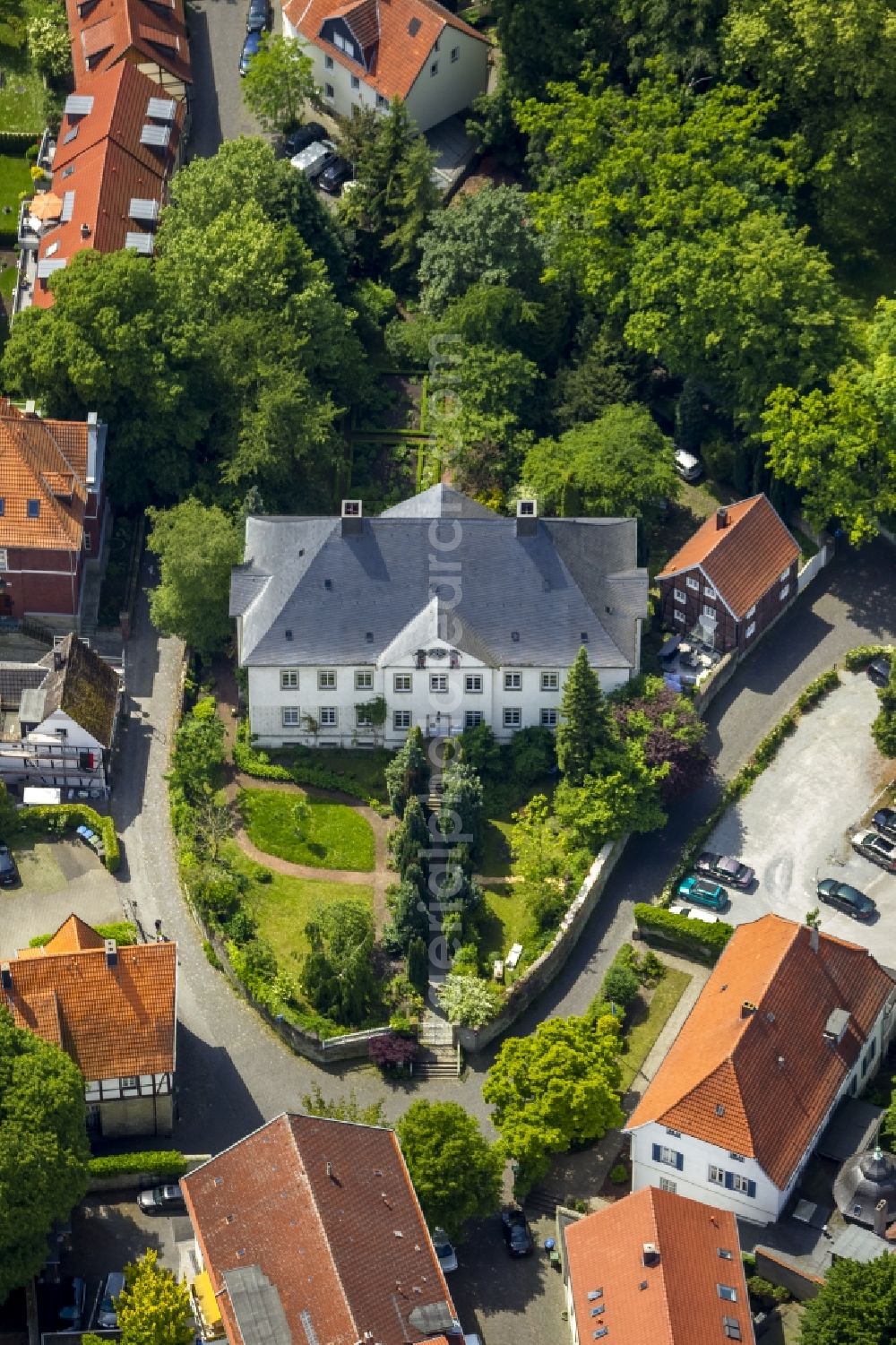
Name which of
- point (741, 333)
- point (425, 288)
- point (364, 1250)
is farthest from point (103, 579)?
point (364, 1250)

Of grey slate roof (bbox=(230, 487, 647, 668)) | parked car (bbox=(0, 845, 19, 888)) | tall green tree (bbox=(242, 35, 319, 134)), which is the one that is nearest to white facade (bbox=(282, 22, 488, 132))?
tall green tree (bbox=(242, 35, 319, 134))

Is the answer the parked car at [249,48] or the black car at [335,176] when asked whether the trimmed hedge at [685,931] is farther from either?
the parked car at [249,48]

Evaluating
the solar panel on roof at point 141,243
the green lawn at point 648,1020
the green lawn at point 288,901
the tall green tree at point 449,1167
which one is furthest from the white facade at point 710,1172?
the solar panel on roof at point 141,243

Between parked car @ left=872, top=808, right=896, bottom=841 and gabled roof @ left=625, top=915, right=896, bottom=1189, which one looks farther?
parked car @ left=872, top=808, right=896, bottom=841

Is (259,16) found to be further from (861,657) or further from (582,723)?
(582,723)

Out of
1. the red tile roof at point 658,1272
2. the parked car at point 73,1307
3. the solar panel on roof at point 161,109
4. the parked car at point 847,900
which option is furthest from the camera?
the solar panel on roof at point 161,109

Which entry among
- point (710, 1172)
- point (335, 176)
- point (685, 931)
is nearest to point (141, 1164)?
point (710, 1172)

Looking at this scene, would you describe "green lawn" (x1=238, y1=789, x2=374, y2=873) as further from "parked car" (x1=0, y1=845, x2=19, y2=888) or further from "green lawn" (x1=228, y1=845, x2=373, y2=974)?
"parked car" (x1=0, y1=845, x2=19, y2=888)
